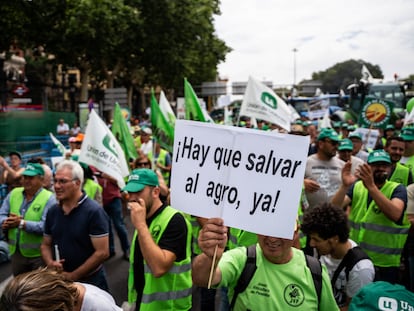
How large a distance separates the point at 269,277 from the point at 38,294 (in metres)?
1.15

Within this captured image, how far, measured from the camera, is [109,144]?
16.8 feet

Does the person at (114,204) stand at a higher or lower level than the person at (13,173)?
lower

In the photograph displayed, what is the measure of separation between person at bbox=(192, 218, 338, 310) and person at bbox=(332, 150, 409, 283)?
1.49 m

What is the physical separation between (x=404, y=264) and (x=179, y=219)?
8.72ft

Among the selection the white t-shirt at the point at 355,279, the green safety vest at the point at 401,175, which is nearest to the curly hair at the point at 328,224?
the white t-shirt at the point at 355,279

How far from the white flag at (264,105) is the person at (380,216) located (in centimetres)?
339

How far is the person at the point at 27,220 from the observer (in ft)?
12.5

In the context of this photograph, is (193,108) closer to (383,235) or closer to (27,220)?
(27,220)

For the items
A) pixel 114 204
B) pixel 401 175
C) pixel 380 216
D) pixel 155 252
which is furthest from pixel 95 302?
pixel 114 204

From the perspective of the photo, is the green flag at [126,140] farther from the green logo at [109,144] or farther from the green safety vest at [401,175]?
the green safety vest at [401,175]

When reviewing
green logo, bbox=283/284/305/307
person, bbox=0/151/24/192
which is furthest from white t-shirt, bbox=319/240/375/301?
person, bbox=0/151/24/192

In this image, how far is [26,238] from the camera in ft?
12.6

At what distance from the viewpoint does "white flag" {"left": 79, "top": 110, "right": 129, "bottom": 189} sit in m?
5.05

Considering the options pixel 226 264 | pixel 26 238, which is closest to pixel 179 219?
pixel 226 264
